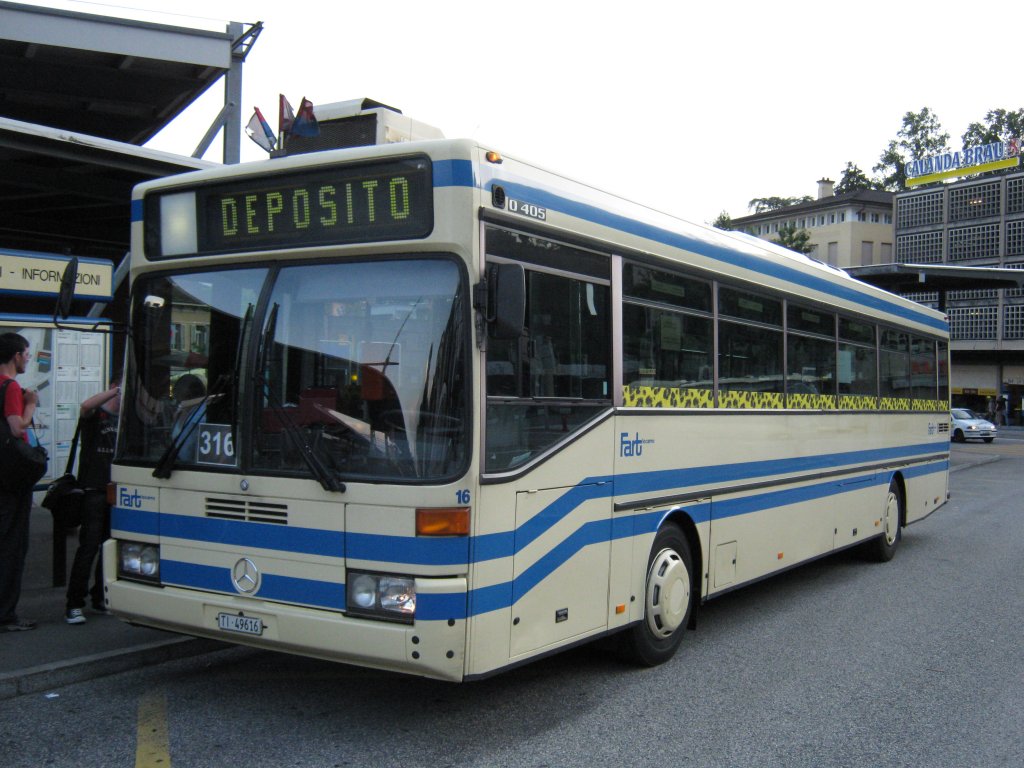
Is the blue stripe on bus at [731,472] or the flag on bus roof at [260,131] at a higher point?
the flag on bus roof at [260,131]

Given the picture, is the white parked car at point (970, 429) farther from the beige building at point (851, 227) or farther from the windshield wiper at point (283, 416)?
the windshield wiper at point (283, 416)

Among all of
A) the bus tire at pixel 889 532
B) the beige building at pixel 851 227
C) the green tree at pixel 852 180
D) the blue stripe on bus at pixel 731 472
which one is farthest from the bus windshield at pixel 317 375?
the green tree at pixel 852 180

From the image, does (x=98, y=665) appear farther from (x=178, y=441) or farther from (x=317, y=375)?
(x=317, y=375)

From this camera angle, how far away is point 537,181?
5523 millimetres

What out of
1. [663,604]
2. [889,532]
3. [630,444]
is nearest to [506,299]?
[630,444]

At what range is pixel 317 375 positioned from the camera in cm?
511

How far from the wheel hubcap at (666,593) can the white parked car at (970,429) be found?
40.8 metres

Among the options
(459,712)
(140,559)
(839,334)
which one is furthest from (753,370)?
(140,559)

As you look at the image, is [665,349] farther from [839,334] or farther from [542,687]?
[839,334]

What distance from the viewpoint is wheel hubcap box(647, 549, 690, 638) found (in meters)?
6.55

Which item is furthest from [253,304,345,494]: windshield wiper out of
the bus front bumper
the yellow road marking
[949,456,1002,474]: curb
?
[949,456,1002,474]: curb

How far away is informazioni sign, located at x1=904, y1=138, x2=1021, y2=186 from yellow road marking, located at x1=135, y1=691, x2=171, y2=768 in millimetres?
72570

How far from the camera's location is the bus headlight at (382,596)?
15.8ft

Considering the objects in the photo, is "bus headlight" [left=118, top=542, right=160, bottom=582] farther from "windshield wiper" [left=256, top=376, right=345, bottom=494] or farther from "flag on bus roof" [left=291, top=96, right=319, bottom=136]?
"flag on bus roof" [left=291, top=96, right=319, bottom=136]
